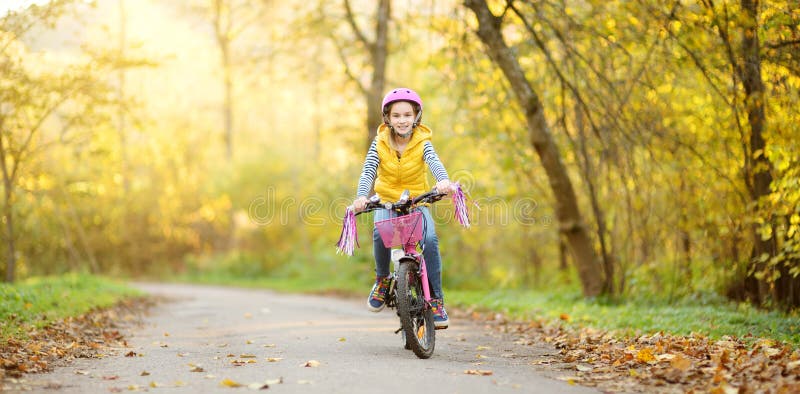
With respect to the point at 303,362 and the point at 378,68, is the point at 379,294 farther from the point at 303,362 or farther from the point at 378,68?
the point at 378,68

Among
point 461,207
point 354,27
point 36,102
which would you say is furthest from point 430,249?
point 354,27

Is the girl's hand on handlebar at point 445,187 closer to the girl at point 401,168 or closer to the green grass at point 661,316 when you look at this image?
the girl at point 401,168

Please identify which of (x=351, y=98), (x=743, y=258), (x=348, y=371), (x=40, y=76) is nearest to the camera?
(x=348, y=371)

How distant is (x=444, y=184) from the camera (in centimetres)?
578

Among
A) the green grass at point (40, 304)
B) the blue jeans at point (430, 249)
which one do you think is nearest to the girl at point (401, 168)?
the blue jeans at point (430, 249)

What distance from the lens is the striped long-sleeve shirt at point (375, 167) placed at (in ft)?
20.4

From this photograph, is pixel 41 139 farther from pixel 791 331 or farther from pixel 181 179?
pixel 181 179

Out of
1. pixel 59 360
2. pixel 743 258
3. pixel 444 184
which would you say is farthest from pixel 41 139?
pixel 743 258

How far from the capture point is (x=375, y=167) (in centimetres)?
643

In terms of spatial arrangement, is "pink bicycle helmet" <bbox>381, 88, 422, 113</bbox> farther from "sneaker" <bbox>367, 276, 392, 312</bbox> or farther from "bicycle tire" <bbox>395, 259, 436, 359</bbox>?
"sneaker" <bbox>367, 276, 392, 312</bbox>

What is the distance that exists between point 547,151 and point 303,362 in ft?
20.4

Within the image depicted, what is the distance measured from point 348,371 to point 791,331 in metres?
4.37

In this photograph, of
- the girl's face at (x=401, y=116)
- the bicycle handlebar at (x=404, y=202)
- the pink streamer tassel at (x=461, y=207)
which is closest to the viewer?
the bicycle handlebar at (x=404, y=202)

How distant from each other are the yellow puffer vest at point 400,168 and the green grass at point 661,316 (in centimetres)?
277
